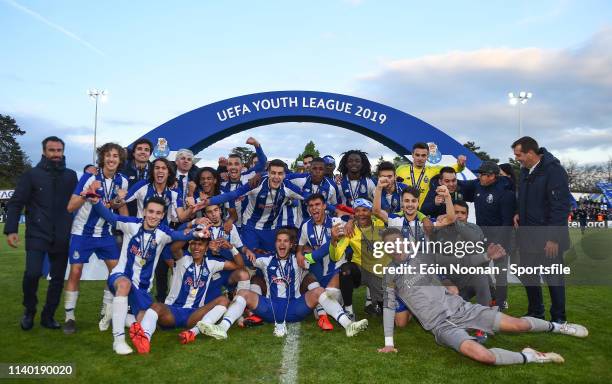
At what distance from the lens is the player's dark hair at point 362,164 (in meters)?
6.30

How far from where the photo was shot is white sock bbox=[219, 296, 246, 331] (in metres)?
4.46

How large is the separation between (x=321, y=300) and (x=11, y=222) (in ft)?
10.5

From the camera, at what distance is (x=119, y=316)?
13.3ft

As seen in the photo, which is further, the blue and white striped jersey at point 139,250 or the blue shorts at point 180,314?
the blue shorts at point 180,314

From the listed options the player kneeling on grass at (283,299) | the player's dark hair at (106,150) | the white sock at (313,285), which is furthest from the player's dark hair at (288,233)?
the player's dark hair at (106,150)

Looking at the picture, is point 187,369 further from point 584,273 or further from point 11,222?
point 584,273

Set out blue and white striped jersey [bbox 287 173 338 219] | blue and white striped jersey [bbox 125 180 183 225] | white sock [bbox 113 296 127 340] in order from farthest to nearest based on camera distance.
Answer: blue and white striped jersey [bbox 287 173 338 219] < blue and white striped jersey [bbox 125 180 183 225] < white sock [bbox 113 296 127 340]

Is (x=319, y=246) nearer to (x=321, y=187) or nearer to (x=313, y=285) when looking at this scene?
(x=313, y=285)

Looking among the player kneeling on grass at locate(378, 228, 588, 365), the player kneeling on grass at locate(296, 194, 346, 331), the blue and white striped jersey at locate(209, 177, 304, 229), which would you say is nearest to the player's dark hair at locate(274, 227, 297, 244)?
the player kneeling on grass at locate(296, 194, 346, 331)

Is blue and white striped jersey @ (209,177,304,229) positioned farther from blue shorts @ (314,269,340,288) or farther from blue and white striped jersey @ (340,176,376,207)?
blue shorts @ (314,269,340,288)

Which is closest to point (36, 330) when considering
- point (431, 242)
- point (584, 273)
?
point (431, 242)

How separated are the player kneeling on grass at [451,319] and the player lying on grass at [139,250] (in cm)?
193

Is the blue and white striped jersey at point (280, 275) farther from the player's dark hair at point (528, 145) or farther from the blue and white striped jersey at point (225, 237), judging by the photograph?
the player's dark hair at point (528, 145)

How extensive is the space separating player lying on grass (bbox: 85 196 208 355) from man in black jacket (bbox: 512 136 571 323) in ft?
11.5
